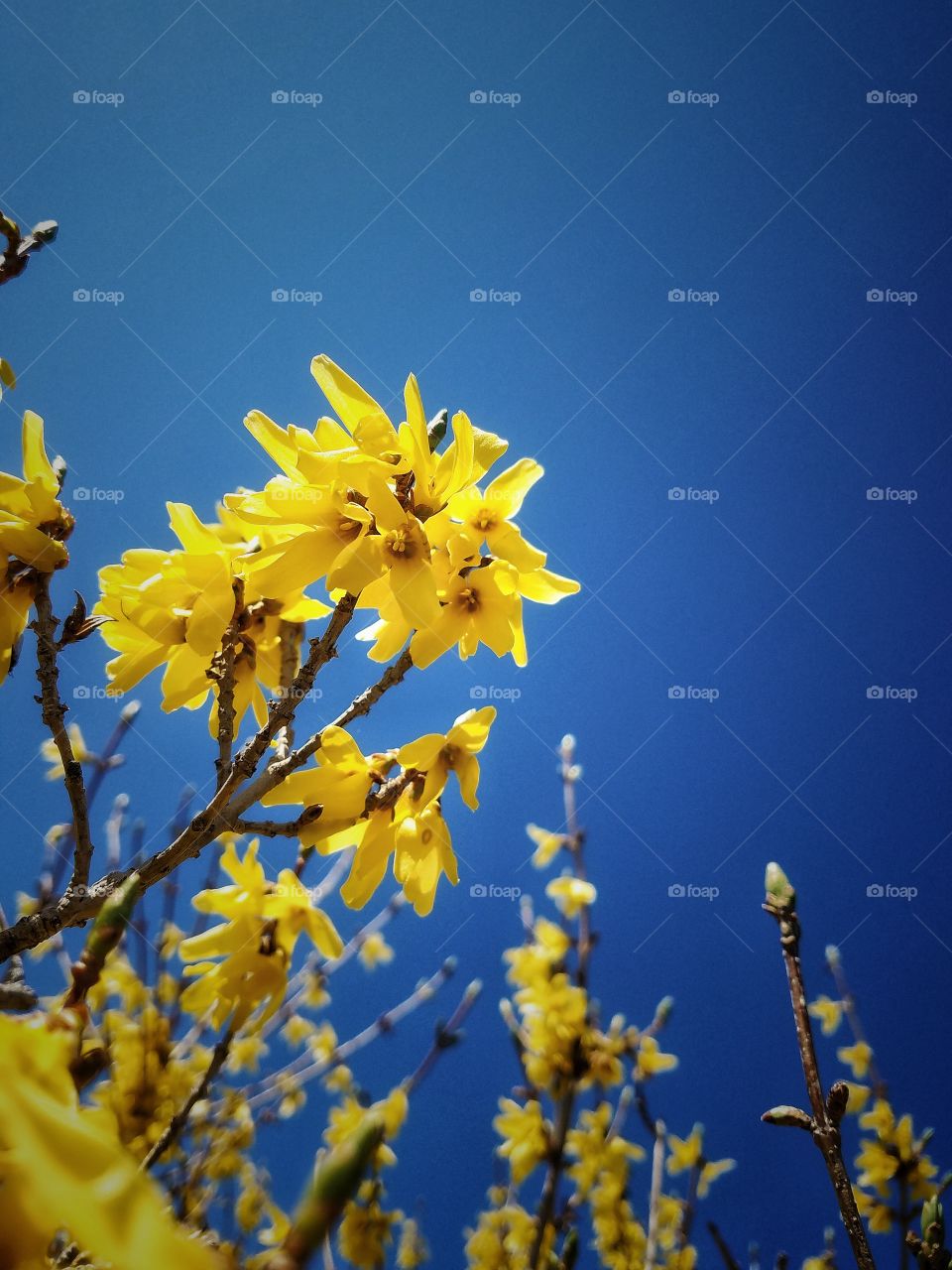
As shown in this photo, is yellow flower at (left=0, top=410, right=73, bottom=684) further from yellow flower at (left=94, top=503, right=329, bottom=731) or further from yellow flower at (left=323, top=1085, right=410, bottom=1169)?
yellow flower at (left=323, top=1085, right=410, bottom=1169)

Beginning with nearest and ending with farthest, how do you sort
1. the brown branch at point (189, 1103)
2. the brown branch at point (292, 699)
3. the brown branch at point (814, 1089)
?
the brown branch at point (814, 1089) < the brown branch at point (292, 699) < the brown branch at point (189, 1103)

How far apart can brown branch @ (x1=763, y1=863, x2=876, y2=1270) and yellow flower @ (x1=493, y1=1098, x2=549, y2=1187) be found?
2.61m

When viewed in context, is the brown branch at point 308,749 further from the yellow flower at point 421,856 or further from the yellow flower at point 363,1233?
the yellow flower at point 363,1233

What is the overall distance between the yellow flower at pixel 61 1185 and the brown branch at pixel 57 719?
1.85 ft

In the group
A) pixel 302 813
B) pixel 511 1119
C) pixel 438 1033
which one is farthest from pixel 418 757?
pixel 511 1119

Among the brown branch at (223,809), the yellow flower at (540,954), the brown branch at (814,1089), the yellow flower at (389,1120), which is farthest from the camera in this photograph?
the yellow flower at (540,954)

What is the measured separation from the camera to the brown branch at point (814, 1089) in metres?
0.76

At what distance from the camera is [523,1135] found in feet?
10.4

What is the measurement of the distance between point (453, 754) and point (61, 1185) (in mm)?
846

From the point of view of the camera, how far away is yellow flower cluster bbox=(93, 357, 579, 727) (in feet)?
3.28

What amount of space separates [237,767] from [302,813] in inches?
5.6

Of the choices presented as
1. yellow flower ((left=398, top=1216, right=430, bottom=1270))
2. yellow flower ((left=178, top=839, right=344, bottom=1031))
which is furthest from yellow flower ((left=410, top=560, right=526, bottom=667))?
yellow flower ((left=398, top=1216, right=430, bottom=1270))

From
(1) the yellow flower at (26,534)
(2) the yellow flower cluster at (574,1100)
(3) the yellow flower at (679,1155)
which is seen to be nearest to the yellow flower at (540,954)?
(2) the yellow flower cluster at (574,1100)

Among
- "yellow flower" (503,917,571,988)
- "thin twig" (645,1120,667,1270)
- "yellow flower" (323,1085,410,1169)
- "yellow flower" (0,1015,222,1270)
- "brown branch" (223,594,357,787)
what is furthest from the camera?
"yellow flower" (503,917,571,988)
